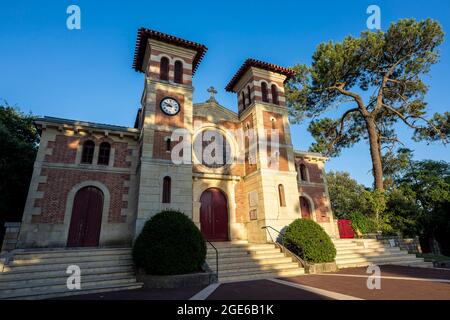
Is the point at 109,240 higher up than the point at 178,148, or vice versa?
the point at 178,148

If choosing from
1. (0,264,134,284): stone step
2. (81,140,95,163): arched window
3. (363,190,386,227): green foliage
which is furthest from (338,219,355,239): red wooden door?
(81,140,95,163): arched window

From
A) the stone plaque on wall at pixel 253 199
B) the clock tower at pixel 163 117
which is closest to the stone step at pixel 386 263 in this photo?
the stone plaque on wall at pixel 253 199

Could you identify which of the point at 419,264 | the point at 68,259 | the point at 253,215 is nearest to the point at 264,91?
the point at 253,215

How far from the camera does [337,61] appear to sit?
17719 millimetres

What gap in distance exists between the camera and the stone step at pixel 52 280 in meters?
6.77

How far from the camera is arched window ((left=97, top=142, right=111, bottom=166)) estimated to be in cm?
1256

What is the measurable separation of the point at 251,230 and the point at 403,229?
12.1m

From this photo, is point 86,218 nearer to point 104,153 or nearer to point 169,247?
point 104,153

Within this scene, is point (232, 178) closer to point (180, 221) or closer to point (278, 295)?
point (180, 221)

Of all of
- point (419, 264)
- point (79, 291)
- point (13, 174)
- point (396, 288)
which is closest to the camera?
point (396, 288)

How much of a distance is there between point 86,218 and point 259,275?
8.38 metres

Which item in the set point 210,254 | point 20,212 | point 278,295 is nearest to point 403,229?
point 210,254

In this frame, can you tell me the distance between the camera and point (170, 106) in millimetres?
12945

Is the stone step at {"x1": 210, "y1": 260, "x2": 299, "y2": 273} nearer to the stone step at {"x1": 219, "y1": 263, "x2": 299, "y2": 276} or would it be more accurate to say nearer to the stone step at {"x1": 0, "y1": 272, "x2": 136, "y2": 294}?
the stone step at {"x1": 219, "y1": 263, "x2": 299, "y2": 276}
